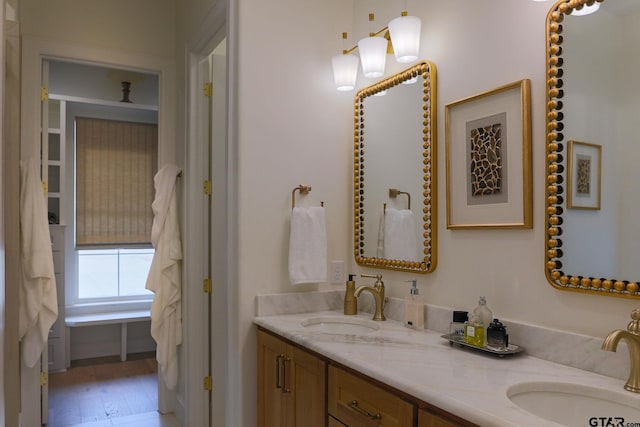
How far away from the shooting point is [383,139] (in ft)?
7.22

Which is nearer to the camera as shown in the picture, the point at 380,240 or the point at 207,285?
the point at 380,240

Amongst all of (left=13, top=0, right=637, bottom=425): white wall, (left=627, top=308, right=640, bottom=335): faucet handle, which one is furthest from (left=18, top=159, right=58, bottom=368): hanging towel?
(left=627, top=308, right=640, bottom=335): faucet handle

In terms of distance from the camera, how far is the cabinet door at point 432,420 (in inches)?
43.6

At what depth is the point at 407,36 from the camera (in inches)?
73.5

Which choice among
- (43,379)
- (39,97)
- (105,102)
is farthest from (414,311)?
(105,102)

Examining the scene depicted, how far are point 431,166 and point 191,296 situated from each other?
6.22 ft

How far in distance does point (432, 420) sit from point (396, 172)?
3.91 feet

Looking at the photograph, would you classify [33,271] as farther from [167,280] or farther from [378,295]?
[378,295]

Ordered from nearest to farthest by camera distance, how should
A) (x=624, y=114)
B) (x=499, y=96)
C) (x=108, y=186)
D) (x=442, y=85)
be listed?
(x=624, y=114) < (x=499, y=96) < (x=442, y=85) < (x=108, y=186)

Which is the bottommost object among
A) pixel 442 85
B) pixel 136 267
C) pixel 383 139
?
pixel 136 267

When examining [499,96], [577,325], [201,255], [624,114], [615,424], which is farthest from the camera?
[201,255]

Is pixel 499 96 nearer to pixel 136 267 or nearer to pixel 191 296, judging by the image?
pixel 191 296

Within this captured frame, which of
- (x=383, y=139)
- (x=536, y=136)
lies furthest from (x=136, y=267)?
(x=536, y=136)

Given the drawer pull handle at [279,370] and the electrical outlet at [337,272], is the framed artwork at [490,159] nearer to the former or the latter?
the electrical outlet at [337,272]
